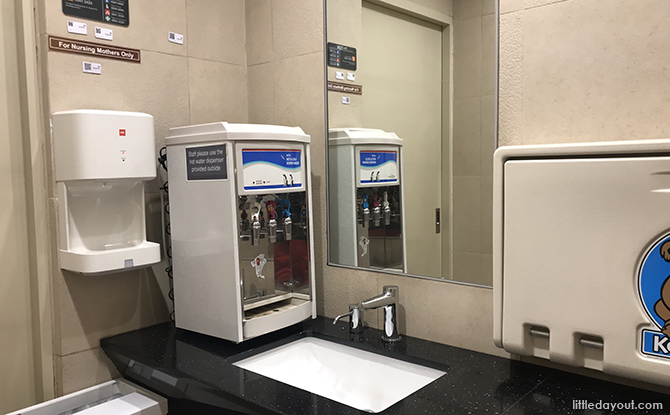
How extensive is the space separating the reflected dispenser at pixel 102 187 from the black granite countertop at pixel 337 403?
1.01ft

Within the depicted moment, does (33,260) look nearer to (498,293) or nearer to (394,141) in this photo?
(394,141)

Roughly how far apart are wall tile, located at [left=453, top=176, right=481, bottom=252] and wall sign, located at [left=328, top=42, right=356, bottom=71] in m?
0.61

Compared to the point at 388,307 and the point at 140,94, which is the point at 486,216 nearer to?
the point at 388,307

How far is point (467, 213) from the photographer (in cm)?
156

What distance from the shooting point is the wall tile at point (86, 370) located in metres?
1.75

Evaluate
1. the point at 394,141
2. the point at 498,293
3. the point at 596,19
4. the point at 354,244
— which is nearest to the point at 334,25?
the point at 394,141

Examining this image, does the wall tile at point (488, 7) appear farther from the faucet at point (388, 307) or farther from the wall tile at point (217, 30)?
the wall tile at point (217, 30)

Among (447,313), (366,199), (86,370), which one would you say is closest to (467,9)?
(366,199)

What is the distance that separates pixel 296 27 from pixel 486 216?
1071mm

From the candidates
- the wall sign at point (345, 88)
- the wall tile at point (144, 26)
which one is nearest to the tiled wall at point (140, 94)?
the wall tile at point (144, 26)

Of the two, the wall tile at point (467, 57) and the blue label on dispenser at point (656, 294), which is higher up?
the wall tile at point (467, 57)

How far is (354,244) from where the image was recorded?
6.29 feet

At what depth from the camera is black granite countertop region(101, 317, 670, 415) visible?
4.01 feet

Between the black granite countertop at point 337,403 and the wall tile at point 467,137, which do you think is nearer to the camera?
the black granite countertop at point 337,403
